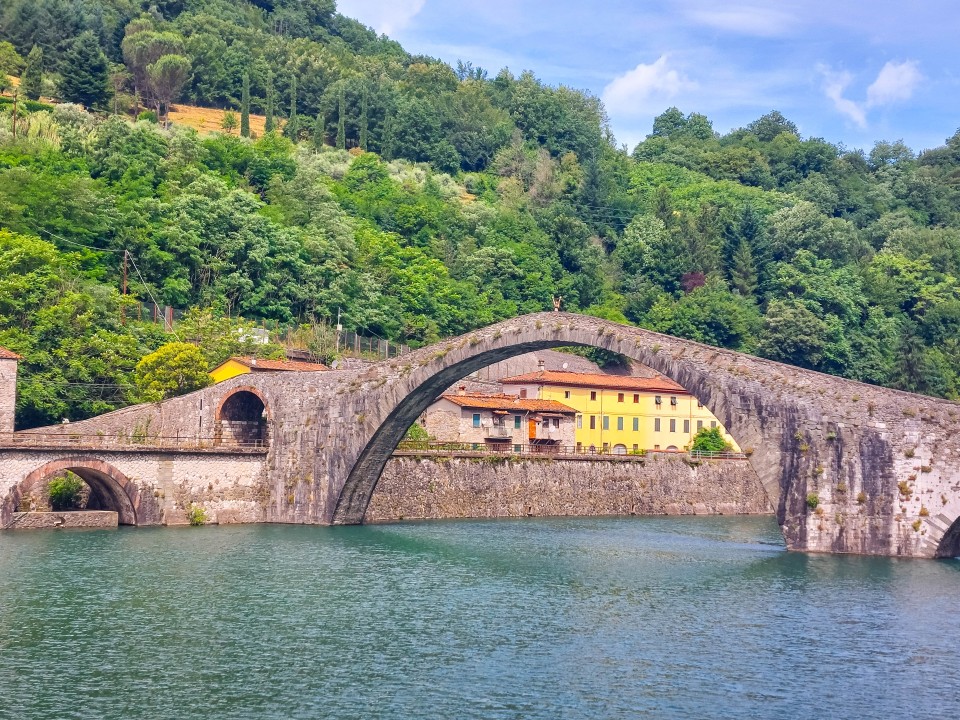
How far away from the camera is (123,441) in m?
46.8

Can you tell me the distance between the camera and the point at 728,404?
129 feet

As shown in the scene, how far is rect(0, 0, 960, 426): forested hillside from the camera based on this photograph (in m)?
65.3

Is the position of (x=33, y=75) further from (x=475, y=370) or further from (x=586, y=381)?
(x=475, y=370)

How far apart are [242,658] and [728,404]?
18.9 metres

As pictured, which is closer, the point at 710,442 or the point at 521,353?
the point at 521,353

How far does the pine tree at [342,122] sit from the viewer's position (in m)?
114

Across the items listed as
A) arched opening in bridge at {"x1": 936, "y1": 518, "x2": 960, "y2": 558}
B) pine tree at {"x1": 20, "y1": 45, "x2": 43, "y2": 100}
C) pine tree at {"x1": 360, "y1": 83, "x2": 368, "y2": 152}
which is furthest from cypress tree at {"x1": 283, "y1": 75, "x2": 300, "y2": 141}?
arched opening in bridge at {"x1": 936, "y1": 518, "x2": 960, "y2": 558}

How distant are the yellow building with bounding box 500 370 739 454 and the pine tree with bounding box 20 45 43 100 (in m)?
45.6

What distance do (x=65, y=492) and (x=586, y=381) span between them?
35982 millimetres

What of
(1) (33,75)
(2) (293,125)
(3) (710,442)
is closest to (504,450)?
(3) (710,442)

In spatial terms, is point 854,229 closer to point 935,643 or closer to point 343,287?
point 343,287

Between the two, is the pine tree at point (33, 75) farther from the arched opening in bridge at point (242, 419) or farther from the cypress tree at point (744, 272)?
the arched opening in bridge at point (242, 419)

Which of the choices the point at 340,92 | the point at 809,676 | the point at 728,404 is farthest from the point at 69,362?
the point at 340,92

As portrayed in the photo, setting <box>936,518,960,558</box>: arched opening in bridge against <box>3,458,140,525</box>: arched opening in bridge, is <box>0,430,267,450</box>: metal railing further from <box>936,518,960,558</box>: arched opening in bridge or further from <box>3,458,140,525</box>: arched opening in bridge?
<box>936,518,960,558</box>: arched opening in bridge
